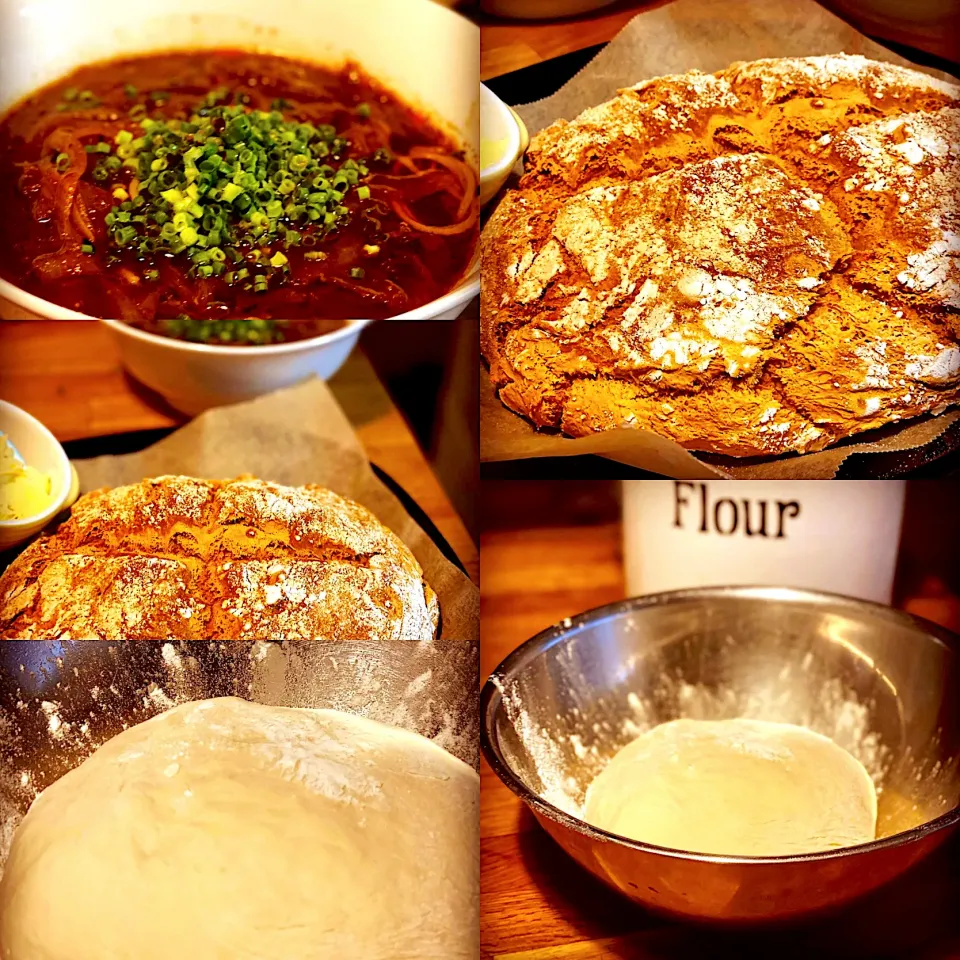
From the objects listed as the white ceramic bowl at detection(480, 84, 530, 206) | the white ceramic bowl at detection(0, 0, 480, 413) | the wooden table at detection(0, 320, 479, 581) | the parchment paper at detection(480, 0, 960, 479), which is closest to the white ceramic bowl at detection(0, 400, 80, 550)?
the wooden table at detection(0, 320, 479, 581)

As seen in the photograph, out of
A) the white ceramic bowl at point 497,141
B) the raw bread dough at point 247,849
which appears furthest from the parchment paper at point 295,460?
the white ceramic bowl at point 497,141

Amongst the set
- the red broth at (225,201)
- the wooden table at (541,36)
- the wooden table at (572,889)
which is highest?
the wooden table at (541,36)

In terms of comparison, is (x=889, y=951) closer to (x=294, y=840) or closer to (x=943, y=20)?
(x=294, y=840)

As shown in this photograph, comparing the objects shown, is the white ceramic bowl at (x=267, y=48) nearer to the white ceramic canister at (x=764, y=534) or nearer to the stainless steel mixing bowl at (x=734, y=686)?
the white ceramic canister at (x=764, y=534)

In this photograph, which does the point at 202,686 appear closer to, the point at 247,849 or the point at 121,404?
the point at 247,849

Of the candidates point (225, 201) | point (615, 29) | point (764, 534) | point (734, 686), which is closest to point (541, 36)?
point (615, 29)

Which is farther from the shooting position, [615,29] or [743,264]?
[615,29]

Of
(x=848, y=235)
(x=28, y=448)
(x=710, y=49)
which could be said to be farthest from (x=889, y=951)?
(x=28, y=448)
